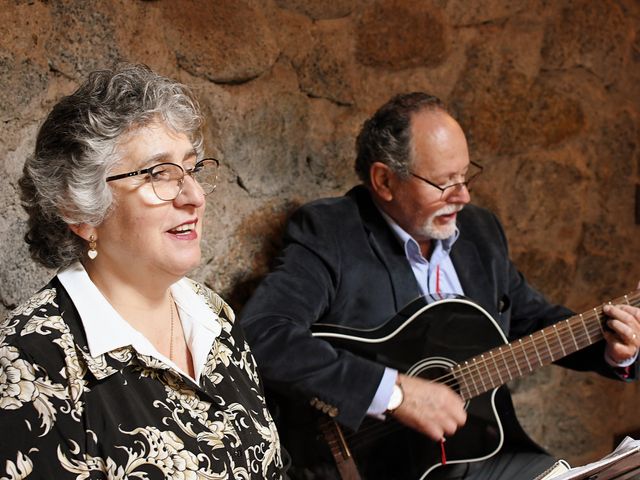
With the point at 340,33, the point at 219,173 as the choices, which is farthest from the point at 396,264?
the point at 340,33

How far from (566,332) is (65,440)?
1251mm

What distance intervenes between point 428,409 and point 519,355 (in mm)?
292

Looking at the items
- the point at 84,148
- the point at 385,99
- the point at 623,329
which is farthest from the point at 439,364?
the point at 84,148

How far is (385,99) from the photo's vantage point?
97.2 inches

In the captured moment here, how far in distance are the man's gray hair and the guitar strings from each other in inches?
19.6

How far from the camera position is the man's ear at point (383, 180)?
2246 mm

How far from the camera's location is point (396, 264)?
2186 mm

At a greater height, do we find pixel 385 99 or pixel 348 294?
pixel 385 99

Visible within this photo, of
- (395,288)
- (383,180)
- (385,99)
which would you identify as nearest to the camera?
(395,288)

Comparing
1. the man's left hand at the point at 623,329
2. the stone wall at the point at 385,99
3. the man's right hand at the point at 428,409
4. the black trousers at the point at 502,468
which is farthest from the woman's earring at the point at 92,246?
the man's left hand at the point at 623,329

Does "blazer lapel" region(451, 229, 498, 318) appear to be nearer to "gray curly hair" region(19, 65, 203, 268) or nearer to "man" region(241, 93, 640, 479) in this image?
"man" region(241, 93, 640, 479)

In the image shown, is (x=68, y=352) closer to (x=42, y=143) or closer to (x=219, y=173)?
(x=42, y=143)

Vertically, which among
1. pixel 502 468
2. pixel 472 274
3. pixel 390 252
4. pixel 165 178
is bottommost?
pixel 502 468

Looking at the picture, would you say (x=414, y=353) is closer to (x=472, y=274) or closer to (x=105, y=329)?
(x=472, y=274)
